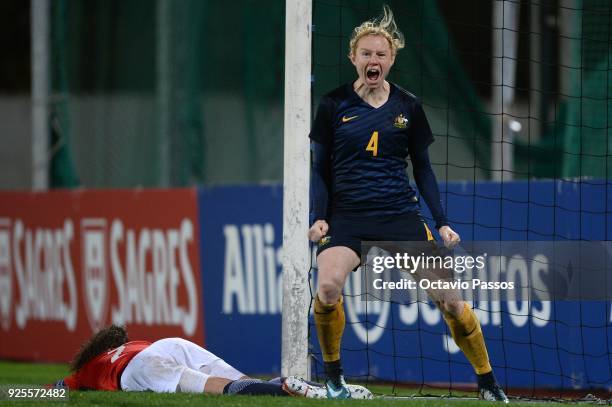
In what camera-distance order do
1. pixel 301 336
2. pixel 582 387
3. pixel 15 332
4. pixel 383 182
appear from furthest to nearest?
pixel 15 332 → pixel 582 387 → pixel 301 336 → pixel 383 182

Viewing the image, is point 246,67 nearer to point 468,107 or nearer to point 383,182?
point 468,107

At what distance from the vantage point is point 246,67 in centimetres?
1638

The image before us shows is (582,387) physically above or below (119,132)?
below

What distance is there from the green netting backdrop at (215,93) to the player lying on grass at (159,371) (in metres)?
3.55

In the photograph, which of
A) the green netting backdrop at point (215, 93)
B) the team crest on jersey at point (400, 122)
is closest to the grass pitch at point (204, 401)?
the team crest on jersey at point (400, 122)

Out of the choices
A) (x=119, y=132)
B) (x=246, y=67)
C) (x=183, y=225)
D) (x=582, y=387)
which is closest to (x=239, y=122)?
(x=246, y=67)

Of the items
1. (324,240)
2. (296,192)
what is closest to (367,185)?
(324,240)

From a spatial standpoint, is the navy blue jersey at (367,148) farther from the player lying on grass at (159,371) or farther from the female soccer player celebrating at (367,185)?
the player lying on grass at (159,371)

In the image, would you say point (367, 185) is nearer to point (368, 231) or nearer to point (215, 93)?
point (368, 231)

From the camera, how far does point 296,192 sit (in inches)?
364

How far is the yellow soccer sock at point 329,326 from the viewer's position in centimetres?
830

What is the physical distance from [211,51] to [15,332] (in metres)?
3.97

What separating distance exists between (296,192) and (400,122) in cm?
116

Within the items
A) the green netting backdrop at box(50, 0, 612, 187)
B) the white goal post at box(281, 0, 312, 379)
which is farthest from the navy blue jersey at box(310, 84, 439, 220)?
the green netting backdrop at box(50, 0, 612, 187)
